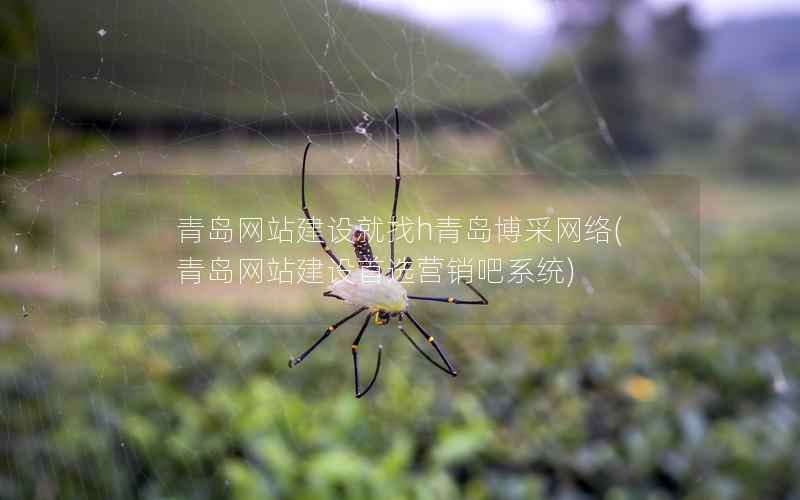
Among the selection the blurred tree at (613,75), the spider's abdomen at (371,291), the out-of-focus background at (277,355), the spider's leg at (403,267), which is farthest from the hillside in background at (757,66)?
the spider's abdomen at (371,291)

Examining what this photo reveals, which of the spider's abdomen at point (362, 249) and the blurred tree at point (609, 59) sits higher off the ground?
the blurred tree at point (609, 59)

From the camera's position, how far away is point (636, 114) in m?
26.3

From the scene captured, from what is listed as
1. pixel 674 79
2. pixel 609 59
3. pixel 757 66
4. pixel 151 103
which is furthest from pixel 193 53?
pixel 757 66

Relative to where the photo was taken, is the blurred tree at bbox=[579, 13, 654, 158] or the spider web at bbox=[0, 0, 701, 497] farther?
the blurred tree at bbox=[579, 13, 654, 158]

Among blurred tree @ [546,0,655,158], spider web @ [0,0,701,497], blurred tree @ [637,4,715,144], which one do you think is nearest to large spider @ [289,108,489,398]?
spider web @ [0,0,701,497]

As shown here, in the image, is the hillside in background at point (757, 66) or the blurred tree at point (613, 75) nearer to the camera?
the blurred tree at point (613, 75)

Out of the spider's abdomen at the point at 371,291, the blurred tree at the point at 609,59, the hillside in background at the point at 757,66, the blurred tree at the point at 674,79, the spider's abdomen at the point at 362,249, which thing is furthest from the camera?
the hillside in background at the point at 757,66

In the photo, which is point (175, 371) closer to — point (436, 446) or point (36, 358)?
point (36, 358)

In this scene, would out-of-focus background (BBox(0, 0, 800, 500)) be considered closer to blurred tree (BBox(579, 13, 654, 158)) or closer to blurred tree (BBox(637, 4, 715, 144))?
blurred tree (BBox(579, 13, 654, 158))

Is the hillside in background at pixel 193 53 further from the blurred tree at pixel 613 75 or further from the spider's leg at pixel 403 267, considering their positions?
the blurred tree at pixel 613 75

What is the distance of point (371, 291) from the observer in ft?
6.79

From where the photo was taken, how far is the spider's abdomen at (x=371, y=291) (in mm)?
2074

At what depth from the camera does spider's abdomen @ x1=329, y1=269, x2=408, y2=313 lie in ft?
6.81

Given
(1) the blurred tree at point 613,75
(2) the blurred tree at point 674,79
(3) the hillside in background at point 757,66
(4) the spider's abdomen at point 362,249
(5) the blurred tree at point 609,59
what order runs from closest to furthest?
(4) the spider's abdomen at point 362,249
(5) the blurred tree at point 609,59
(1) the blurred tree at point 613,75
(2) the blurred tree at point 674,79
(3) the hillside in background at point 757,66
